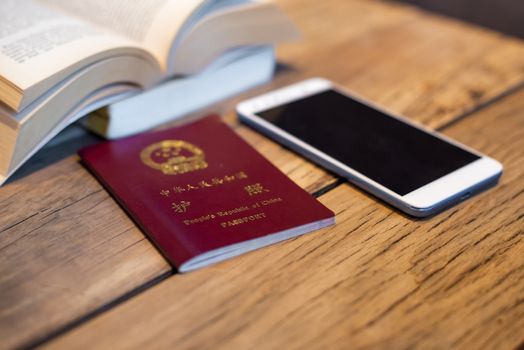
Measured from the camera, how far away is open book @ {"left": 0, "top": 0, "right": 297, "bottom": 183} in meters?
0.75

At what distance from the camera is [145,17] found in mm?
905

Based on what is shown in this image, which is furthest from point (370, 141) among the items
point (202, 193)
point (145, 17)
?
point (145, 17)

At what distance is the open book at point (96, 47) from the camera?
0.75 metres

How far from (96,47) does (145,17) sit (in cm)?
13

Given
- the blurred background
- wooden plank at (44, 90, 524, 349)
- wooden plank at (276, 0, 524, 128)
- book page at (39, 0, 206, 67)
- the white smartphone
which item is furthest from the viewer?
the blurred background

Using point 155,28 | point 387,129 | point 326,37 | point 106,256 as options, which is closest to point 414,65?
point 326,37

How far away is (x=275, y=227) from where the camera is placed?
674 millimetres

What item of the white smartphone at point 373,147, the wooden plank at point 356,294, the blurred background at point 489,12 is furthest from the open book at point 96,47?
the blurred background at point 489,12

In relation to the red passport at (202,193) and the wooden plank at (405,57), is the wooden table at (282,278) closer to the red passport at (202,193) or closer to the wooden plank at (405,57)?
the red passport at (202,193)

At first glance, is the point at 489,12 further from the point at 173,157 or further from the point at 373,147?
the point at 173,157

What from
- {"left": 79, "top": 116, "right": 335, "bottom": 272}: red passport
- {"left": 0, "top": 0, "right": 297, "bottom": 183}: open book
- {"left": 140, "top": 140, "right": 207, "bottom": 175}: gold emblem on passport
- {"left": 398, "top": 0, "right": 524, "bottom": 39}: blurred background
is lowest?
{"left": 398, "top": 0, "right": 524, "bottom": 39}: blurred background

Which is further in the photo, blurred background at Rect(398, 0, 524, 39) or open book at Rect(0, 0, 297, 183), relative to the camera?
blurred background at Rect(398, 0, 524, 39)

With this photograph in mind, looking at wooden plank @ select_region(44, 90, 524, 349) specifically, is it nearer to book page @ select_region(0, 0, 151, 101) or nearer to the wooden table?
the wooden table

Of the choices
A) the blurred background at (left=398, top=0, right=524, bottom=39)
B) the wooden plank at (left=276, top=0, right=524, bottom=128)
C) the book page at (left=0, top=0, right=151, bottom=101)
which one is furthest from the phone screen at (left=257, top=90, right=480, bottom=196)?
the blurred background at (left=398, top=0, right=524, bottom=39)
